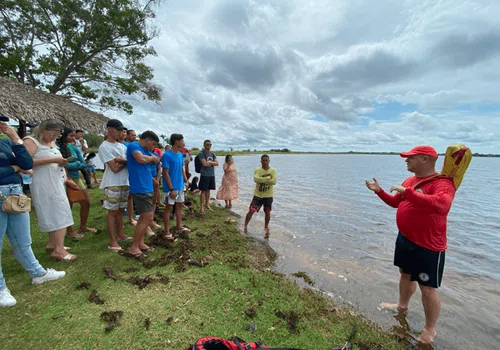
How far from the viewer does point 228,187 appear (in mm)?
10008


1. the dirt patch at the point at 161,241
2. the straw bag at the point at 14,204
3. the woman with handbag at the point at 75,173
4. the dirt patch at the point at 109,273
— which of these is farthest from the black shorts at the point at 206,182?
the straw bag at the point at 14,204

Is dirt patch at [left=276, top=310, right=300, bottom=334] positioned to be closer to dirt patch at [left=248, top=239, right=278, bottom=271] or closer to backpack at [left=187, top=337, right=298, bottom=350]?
backpack at [left=187, top=337, right=298, bottom=350]

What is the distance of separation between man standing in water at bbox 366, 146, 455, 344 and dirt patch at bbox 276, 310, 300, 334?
1.66 metres

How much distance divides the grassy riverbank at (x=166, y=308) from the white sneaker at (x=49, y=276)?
9 centimetres

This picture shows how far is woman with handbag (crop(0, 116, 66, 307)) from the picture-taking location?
290 centimetres

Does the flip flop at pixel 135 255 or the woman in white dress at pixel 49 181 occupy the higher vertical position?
the woman in white dress at pixel 49 181

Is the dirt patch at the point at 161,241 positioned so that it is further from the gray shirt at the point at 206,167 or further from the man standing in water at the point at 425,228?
the man standing in water at the point at 425,228

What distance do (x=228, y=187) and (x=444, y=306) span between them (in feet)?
24.1

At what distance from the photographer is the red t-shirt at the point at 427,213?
9.21 feet

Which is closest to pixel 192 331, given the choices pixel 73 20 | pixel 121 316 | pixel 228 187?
pixel 121 316

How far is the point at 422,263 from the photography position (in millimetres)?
3135

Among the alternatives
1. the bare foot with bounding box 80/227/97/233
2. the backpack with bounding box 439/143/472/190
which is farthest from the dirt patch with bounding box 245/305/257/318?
the bare foot with bounding box 80/227/97/233

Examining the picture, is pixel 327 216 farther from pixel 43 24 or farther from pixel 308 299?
pixel 43 24

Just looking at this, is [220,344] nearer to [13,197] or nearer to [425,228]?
[425,228]
